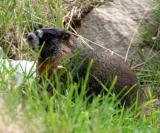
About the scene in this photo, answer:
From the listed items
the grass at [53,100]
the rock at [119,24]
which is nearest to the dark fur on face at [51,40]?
the grass at [53,100]

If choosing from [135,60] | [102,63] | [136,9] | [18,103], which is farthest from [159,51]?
[18,103]

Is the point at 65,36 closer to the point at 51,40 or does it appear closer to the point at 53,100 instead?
the point at 51,40

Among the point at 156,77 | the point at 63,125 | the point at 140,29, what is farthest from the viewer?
the point at 140,29

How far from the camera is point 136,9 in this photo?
683 cm

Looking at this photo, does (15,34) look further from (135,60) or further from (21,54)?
(135,60)

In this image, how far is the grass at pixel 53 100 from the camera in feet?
9.71

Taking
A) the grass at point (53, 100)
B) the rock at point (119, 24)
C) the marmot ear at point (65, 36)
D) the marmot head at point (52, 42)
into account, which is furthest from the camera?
the rock at point (119, 24)

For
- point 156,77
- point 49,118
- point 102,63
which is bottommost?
point 156,77

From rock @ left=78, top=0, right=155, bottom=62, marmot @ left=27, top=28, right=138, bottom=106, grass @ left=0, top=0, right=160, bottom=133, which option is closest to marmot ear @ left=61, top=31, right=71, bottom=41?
marmot @ left=27, top=28, right=138, bottom=106

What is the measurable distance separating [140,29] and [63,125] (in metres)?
3.88

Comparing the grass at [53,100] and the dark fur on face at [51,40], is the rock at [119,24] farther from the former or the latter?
the dark fur on face at [51,40]

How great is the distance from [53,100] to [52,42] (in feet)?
5.16

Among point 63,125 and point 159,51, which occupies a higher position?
point 63,125

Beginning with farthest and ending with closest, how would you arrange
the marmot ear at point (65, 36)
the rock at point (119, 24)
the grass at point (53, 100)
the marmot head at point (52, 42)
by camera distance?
the rock at point (119, 24), the marmot ear at point (65, 36), the marmot head at point (52, 42), the grass at point (53, 100)
